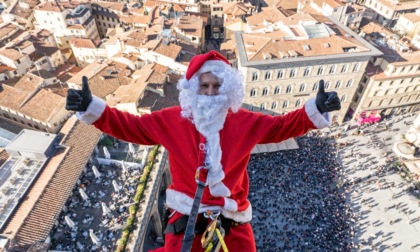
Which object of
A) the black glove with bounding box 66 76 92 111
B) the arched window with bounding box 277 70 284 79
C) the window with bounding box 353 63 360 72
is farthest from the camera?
the window with bounding box 353 63 360 72

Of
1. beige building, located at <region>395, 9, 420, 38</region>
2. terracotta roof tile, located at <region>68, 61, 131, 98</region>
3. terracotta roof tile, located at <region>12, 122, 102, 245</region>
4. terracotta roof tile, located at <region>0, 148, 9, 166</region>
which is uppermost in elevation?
terracotta roof tile, located at <region>12, 122, 102, 245</region>

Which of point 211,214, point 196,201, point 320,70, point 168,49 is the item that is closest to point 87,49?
point 168,49

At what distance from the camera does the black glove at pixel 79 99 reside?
5.43 metres

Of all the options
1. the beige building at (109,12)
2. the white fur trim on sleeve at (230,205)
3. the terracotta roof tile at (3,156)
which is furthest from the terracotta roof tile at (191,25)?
the white fur trim on sleeve at (230,205)

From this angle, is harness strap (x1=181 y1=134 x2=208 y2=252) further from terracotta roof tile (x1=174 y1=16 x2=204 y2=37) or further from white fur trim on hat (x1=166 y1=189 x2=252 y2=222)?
terracotta roof tile (x1=174 y1=16 x2=204 y2=37)

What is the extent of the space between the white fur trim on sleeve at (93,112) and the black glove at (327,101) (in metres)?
4.07

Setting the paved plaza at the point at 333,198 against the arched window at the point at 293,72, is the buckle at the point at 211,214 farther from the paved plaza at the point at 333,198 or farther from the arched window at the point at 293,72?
the arched window at the point at 293,72

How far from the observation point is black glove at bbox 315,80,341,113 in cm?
543

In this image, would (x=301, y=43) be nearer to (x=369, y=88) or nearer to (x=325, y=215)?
(x=369, y=88)

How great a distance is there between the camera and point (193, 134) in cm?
572

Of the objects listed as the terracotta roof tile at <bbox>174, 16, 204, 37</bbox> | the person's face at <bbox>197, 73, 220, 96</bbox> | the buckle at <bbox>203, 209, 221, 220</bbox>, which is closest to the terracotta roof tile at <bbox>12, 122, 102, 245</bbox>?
the buckle at <bbox>203, 209, 221, 220</bbox>

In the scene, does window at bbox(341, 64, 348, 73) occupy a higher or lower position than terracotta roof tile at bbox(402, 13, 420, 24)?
higher

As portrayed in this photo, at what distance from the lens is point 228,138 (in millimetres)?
5785

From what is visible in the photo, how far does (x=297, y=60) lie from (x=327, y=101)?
26098mm
